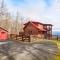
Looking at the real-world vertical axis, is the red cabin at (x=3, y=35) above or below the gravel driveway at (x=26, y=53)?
above

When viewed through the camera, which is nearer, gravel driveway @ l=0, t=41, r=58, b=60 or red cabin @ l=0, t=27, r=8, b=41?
gravel driveway @ l=0, t=41, r=58, b=60

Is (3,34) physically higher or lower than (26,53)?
higher

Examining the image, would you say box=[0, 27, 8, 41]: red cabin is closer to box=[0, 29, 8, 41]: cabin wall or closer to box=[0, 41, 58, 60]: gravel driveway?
box=[0, 29, 8, 41]: cabin wall

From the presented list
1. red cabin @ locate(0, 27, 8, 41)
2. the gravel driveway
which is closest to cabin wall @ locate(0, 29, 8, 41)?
red cabin @ locate(0, 27, 8, 41)

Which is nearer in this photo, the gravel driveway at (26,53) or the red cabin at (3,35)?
the gravel driveway at (26,53)

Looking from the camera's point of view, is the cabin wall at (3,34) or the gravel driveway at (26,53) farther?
the cabin wall at (3,34)

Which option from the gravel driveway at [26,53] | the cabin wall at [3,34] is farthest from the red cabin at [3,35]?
the gravel driveway at [26,53]

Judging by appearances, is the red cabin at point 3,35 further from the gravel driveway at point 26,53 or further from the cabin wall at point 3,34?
the gravel driveway at point 26,53

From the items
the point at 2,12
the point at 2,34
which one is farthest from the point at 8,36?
the point at 2,12

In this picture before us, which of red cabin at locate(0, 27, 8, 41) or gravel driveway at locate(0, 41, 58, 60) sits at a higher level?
red cabin at locate(0, 27, 8, 41)

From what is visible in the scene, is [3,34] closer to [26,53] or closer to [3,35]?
[3,35]

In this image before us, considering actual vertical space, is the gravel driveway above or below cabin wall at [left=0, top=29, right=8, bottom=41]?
below

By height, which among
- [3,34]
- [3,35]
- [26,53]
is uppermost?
[3,34]

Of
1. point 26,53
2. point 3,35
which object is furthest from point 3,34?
point 26,53
